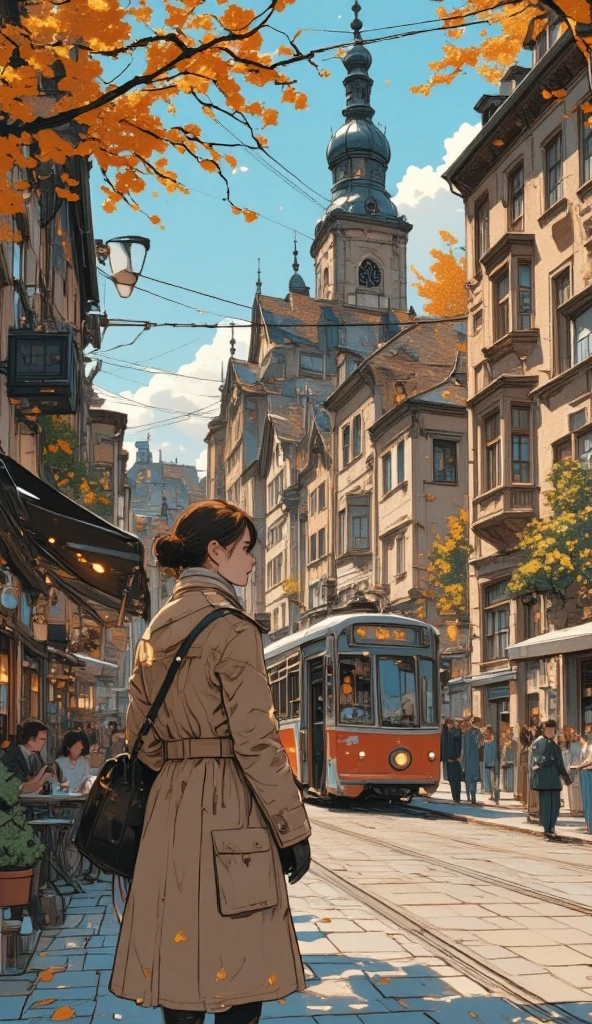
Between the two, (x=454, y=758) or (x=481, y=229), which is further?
(x=481, y=229)

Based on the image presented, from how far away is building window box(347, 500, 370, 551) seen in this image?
52944mm

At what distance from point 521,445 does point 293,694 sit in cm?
935

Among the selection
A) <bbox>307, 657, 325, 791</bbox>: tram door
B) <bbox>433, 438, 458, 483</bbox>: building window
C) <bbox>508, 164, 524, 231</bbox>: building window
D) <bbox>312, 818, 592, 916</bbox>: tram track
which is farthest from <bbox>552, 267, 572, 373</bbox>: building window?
<bbox>433, 438, 458, 483</bbox>: building window

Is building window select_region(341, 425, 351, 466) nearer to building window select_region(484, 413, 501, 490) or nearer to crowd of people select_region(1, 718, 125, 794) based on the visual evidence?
building window select_region(484, 413, 501, 490)

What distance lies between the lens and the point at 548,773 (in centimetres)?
1812

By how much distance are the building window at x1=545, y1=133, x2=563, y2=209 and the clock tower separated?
215 ft

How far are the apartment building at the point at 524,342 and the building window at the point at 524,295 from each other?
28 millimetres

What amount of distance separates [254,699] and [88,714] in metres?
48.5

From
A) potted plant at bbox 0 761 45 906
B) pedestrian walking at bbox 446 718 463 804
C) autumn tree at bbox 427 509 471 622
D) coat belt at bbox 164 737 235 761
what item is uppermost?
autumn tree at bbox 427 509 471 622

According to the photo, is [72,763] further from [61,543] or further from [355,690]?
[355,690]

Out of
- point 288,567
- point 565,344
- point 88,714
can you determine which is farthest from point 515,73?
point 288,567

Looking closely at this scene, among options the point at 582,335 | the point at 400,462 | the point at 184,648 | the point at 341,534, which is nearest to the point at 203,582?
the point at 184,648

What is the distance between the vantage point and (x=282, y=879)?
13.5 ft

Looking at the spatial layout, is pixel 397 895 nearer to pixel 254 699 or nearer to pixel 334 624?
pixel 254 699
